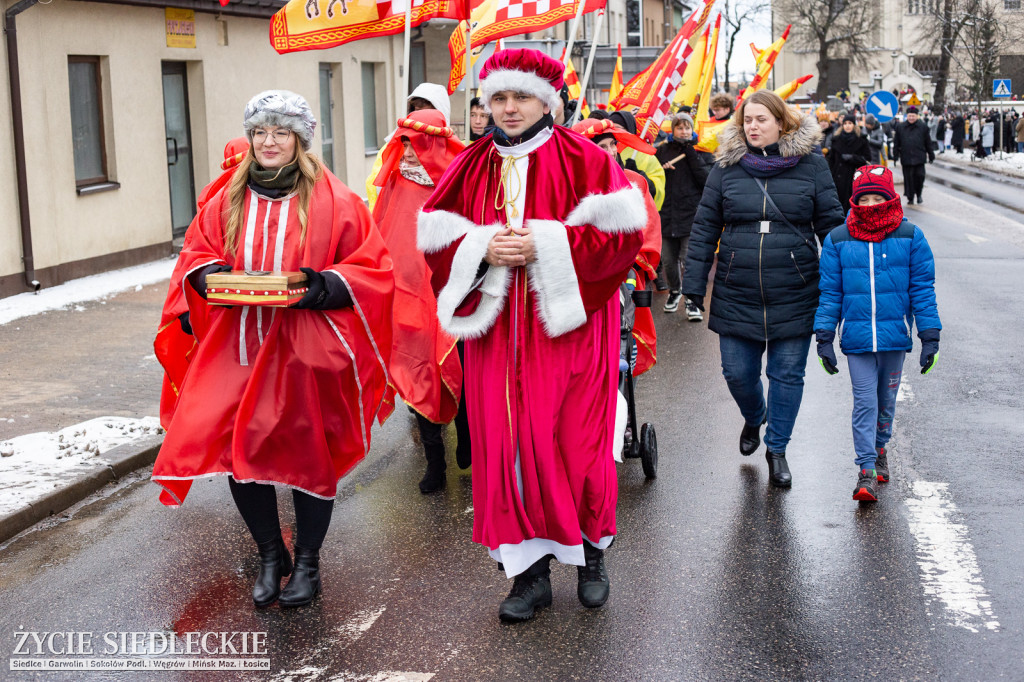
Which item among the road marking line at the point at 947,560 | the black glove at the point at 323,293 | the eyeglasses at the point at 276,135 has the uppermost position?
the eyeglasses at the point at 276,135

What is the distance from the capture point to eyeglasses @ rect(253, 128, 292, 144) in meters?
4.71

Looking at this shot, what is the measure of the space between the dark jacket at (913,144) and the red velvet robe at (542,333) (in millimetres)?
19857

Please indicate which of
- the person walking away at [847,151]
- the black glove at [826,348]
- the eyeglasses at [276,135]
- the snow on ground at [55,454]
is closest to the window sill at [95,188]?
the snow on ground at [55,454]

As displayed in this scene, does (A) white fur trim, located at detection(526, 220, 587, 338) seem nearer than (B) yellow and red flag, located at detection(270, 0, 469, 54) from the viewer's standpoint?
Yes

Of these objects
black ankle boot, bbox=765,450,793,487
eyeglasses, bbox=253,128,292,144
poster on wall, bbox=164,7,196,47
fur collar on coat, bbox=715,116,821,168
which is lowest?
black ankle boot, bbox=765,450,793,487

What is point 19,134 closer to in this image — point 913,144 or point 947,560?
point 947,560

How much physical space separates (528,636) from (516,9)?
5.12 metres

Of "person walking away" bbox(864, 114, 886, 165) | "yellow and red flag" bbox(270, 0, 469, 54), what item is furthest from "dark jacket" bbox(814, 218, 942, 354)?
"person walking away" bbox(864, 114, 886, 165)

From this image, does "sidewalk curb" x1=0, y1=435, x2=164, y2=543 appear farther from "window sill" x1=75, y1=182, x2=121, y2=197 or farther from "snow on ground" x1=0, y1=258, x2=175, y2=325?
"window sill" x1=75, y1=182, x2=121, y2=197

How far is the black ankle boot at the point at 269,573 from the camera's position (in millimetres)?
4809

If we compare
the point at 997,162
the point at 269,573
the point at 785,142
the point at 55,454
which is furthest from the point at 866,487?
the point at 997,162

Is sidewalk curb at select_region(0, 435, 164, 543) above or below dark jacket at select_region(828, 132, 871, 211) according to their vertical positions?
below

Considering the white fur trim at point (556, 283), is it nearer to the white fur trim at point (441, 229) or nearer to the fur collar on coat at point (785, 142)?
the white fur trim at point (441, 229)

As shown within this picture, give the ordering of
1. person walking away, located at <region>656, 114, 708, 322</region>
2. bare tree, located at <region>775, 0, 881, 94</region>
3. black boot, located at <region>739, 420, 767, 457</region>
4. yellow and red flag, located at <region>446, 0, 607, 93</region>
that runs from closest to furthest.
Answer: black boot, located at <region>739, 420, 767, 457</region>
yellow and red flag, located at <region>446, 0, 607, 93</region>
person walking away, located at <region>656, 114, 708, 322</region>
bare tree, located at <region>775, 0, 881, 94</region>
